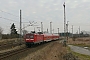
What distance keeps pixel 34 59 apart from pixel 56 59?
2088mm

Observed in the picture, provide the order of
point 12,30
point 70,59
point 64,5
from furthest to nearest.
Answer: point 12,30 < point 64,5 < point 70,59

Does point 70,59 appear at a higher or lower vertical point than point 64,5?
lower

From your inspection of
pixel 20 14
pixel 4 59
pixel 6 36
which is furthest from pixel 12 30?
pixel 4 59

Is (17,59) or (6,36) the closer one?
(17,59)

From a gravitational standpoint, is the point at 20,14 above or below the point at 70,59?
above

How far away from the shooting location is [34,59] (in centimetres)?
1761

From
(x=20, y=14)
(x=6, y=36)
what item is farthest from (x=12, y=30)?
(x=20, y=14)

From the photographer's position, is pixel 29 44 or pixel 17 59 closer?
pixel 17 59

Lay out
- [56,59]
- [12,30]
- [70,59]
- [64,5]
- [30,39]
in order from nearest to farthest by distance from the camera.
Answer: [70,59] < [56,59] < [30,39] < [64,5] < [12,30]

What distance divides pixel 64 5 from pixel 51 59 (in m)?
25.2

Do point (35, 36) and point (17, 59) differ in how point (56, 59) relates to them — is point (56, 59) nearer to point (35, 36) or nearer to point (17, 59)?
point (17, 59)

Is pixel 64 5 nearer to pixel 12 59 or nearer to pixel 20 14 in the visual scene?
pixel 20 14

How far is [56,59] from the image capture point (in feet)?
57.8

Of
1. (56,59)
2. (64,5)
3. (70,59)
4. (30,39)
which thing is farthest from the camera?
(64,5)
